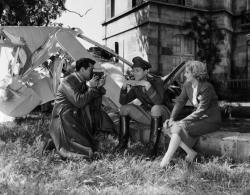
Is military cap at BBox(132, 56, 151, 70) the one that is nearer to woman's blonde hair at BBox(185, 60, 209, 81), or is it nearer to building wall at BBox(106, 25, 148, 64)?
woman's blonde hair at BBox(185, 60, 209, 81)

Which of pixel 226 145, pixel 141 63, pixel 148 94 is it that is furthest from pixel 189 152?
pixel 141 63

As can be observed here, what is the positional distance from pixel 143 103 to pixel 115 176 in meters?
1.64

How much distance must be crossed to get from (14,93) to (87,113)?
8.87ft

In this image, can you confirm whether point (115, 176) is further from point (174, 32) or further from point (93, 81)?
point (174, 32)

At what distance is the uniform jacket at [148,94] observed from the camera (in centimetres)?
428

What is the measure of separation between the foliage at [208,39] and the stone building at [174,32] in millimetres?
201

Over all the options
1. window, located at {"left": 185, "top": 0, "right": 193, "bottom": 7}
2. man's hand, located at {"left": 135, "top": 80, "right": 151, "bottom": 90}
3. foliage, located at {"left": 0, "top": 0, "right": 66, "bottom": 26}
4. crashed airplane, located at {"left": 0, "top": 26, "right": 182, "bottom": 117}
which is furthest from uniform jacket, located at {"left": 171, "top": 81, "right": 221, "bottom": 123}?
window, located at {"left": 185, "top": 0, "right": 193, "bottom": 7}

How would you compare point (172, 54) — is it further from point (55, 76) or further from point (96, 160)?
point (96, 160)

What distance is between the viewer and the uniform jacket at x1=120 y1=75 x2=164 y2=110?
428 cm

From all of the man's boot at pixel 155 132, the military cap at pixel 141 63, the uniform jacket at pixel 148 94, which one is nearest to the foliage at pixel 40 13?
the uniform jacket at pixel 148 94

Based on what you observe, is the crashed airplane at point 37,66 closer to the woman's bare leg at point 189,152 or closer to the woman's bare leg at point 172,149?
the woman's bare leg at point 189,152

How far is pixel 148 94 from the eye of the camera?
4.28 metres

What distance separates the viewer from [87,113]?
13.6ft

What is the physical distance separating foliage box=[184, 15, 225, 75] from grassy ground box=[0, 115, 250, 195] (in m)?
11.0
